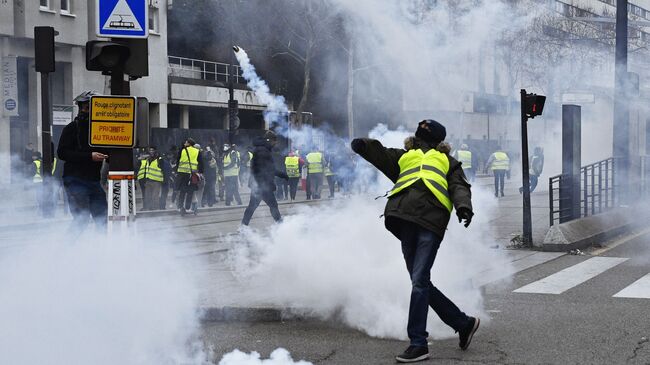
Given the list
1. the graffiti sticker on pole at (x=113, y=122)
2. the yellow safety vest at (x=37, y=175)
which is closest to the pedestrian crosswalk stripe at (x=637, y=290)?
the graffiti sticker on pole at (x=113, y=122)

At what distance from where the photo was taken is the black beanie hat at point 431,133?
6.65m

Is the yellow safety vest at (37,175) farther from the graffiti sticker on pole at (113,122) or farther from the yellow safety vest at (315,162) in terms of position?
the graffiti sticker on pole at (113,122)

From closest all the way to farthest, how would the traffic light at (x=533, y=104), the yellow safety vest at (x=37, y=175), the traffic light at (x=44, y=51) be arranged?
the traffic light at (x=533, y=104), the traffic light at (x=44, y=51), the yellow safety vest at (x=37, y=175)

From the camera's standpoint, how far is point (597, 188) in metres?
17.7

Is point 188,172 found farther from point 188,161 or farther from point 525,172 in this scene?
point 525,172

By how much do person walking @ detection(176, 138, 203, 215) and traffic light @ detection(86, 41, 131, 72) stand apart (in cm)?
1284

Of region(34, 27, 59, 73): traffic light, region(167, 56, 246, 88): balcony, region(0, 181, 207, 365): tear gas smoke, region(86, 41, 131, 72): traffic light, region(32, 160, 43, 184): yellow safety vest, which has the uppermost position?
region(167, 56, 246, 88): balcony

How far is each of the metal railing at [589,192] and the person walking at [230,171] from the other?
32.4 feet

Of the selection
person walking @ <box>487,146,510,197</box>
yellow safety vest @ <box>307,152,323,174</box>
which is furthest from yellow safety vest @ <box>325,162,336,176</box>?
person walking @ <box>487,146,510,197</box>

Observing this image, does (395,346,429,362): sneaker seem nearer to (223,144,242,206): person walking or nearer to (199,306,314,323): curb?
(199,306,314,323): curb

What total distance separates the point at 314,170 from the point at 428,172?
20.0 meters

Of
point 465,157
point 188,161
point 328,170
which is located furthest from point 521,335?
point 328,170

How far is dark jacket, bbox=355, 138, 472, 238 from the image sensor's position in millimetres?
6457

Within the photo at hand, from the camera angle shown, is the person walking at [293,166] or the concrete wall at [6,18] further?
the concrete wall at [6,18]
